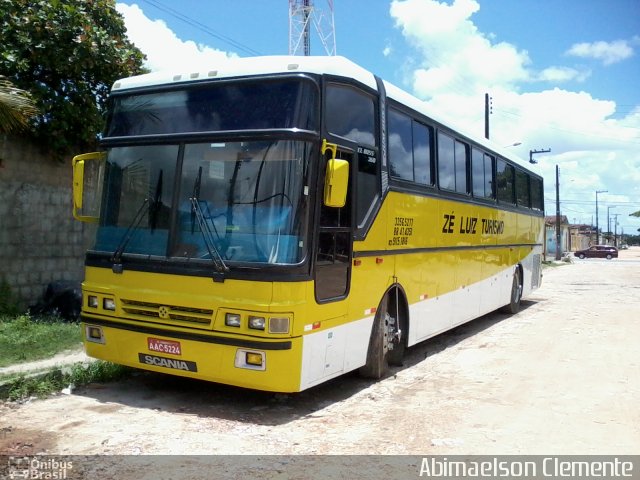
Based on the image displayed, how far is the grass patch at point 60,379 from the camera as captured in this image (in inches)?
243

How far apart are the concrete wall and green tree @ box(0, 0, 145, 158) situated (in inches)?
17.8

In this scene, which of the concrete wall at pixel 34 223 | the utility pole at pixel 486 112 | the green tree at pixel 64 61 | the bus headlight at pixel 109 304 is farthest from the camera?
the utility pole at pixel 486 112

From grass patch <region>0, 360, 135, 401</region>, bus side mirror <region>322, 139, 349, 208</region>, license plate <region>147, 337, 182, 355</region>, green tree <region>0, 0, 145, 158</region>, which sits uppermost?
green tree <region>0, 0, 145, 158</region>

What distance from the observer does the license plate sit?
579cm

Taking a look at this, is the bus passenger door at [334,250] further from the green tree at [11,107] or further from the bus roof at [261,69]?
the green tree at [11,107]

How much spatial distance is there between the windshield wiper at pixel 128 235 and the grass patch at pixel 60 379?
4.99ft

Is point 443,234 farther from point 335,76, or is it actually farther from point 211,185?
point 211,185

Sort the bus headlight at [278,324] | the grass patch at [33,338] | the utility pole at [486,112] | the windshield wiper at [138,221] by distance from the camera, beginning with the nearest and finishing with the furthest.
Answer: the bus headlight at [278,324] < the windshield wiper at [138,221] < the grass patch at [33,338] < the utility pole at [486,112]

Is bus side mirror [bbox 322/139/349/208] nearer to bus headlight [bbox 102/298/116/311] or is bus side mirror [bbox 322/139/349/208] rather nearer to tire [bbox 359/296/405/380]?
tire [bbox 359/296/405/380]

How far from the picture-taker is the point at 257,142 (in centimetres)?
563

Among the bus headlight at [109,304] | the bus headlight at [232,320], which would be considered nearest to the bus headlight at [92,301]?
the bus headlight at [109,304]

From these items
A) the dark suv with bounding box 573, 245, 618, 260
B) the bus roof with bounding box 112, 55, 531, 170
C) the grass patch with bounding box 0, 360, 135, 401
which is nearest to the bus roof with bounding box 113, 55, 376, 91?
the bus roof with bounding box 112, 55, 531, 170

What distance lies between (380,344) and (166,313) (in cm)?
262

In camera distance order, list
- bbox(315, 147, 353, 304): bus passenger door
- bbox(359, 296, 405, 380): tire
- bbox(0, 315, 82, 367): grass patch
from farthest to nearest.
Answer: bbox(0, 315, 82, 367): grass patch < bbox(359, 296, 405, 380): tire < bbox(315, 147, 353, 304): bus passenger door
